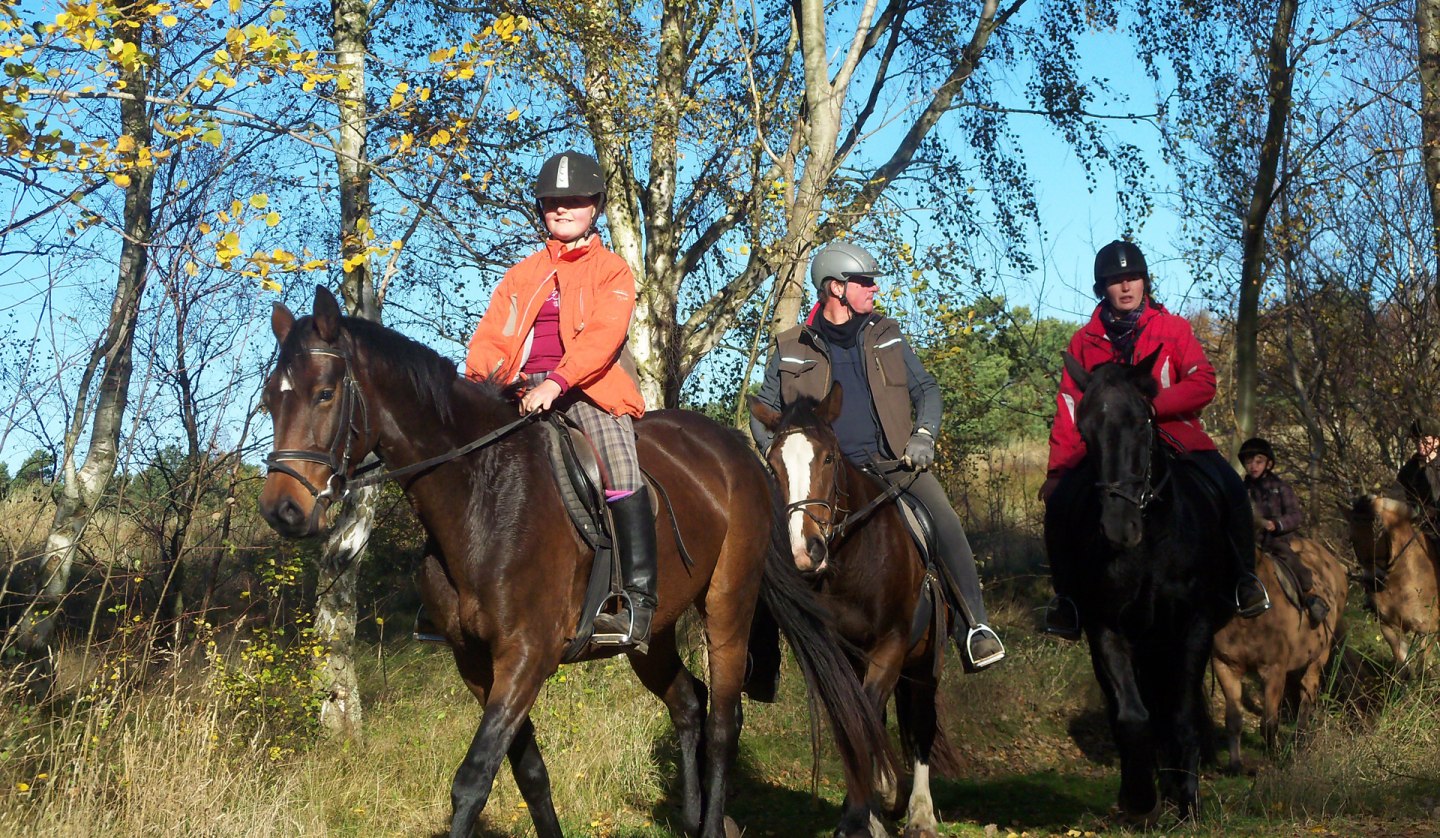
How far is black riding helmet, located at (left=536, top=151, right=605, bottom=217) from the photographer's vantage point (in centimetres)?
585

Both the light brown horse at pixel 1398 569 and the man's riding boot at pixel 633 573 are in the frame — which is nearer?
the man's riding boot at pixel 633 573

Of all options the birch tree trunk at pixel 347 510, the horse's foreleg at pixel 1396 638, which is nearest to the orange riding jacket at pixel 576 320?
the birch tree trunk at pixel 347 510

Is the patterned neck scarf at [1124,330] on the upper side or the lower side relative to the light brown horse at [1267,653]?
upper

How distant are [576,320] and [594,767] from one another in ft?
13.4

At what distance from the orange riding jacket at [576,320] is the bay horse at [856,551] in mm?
1083

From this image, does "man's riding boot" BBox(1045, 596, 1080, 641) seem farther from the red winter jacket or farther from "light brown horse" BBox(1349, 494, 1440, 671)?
"light brown horse" BBox(1349, 494, 1440, 671)

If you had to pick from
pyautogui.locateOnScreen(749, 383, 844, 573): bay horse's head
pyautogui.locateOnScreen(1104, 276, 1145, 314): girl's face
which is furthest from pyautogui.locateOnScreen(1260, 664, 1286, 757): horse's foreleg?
pyautogui.locateOnScreen(749, 383, 844, 573): bay horse's head

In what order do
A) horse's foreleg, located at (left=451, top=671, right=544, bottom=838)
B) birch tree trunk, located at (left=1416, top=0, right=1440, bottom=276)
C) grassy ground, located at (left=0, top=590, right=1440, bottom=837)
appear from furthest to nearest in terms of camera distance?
birch tree trunk, located at (left=1416, top=0, right=1440, bottom=276) → grassy ground, located at (left=0, top=590, right=1440, bottom=837) → horse's foreleg, located at (left=451, top=671, right=544, bottom=838)

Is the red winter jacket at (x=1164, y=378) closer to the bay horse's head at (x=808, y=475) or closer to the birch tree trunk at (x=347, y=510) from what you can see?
the bay horse's head at (x=808, y=475)

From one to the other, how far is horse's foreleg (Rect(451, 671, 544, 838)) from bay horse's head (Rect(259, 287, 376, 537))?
3.31ft

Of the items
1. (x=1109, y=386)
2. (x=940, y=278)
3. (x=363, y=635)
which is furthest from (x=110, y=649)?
(x=940, y=278)

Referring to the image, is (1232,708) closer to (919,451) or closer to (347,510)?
(919,451)

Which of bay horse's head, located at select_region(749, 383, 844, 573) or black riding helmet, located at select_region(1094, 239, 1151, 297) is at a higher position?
black riding helmet, located at select_region(1094, 239, 1151, 297)

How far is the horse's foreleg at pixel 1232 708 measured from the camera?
34.2ft
